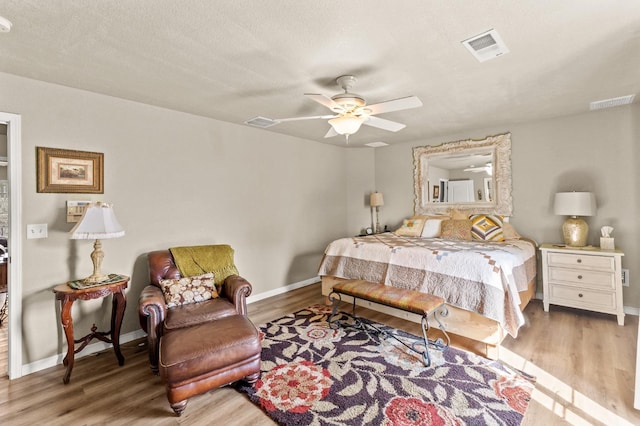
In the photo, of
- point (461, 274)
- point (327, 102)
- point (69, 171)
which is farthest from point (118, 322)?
point (461, 274)

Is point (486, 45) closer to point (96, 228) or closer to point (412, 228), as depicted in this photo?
point (412, 228)

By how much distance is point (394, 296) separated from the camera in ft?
9.21

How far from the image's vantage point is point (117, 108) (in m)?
3.03

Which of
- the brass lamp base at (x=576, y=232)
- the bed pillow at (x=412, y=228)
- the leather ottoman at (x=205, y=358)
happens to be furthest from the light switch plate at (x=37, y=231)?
the brass lamp base at (x=576, y=232)

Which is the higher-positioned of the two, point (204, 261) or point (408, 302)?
point (204, 261)

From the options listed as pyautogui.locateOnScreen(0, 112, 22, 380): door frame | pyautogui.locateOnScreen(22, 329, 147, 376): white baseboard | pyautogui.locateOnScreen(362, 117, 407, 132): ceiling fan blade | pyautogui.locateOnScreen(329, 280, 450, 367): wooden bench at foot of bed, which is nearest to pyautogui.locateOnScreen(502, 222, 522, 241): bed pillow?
pyautogui.locateOnScreen(329, 280, 450, 367): wooden bench at foot of bed

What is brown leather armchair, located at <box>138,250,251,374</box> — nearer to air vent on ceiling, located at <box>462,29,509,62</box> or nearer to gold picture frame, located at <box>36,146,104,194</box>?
gold picture frame, located at <box>36,146,104,194</box>

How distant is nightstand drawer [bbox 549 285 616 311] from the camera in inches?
127

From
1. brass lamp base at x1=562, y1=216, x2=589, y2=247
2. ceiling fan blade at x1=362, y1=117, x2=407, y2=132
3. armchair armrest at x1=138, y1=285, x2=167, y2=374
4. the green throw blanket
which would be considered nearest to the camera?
armchair armrest at x1=138, y1=285, x2=167, y2=374

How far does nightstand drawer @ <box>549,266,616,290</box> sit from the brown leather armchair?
11.5 ft

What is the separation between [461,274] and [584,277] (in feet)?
5.61

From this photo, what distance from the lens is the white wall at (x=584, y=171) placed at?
3.48 meters

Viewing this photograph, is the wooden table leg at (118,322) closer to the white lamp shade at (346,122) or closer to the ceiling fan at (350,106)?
the ceiling fan at (350,106)

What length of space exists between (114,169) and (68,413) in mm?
2081
